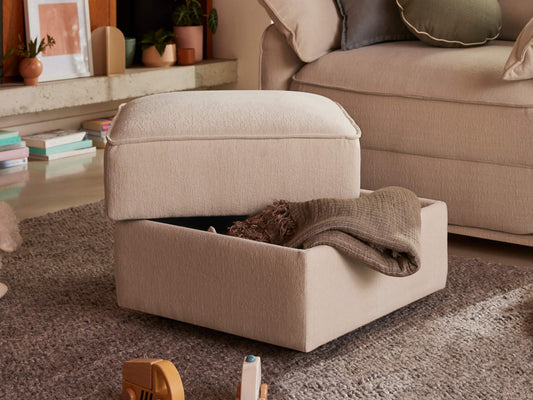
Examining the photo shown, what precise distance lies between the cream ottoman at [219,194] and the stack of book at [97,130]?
6.45 ft

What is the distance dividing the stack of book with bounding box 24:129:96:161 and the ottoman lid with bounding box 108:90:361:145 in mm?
1737

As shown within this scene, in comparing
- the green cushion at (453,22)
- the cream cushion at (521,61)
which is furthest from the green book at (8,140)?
the cream cushion at (521,61)

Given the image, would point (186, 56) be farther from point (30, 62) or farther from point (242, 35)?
point (30, 62)

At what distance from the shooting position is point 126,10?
4.19 metres

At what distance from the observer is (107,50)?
366cm

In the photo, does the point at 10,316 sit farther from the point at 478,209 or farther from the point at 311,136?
the point at 478,209

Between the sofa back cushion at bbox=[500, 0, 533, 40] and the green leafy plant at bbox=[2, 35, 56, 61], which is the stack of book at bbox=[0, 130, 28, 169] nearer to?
the green leafy plant at bbox=[2, 35, 56, 61]

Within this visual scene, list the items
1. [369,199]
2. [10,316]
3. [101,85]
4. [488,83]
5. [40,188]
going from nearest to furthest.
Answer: [369,199], [10,316], [488,83], [40,188], [101,85]

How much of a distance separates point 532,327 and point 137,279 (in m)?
0.78

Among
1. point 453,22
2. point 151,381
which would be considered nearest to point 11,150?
point 453,22

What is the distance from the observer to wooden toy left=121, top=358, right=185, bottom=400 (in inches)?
48.9

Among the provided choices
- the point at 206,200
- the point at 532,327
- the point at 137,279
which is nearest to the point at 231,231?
the point at 206,200

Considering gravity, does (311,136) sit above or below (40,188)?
above

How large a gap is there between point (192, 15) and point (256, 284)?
113 inches
